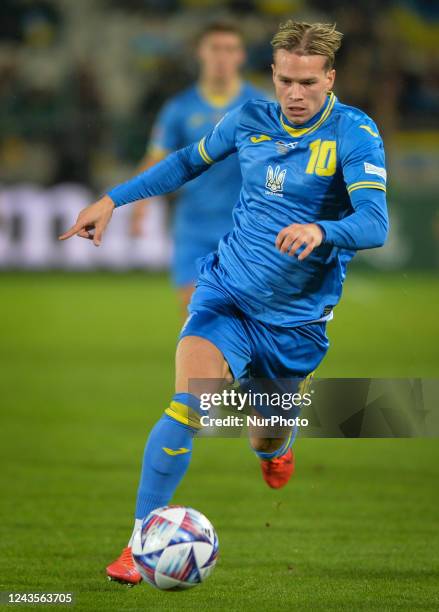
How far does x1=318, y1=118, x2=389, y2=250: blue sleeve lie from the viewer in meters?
4.25

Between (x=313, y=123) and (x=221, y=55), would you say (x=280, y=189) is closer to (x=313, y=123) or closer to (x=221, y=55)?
(x=313, y=123)

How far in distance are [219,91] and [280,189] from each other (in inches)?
153

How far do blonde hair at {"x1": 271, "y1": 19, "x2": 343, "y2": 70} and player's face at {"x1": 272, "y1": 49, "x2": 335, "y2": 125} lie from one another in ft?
0.07

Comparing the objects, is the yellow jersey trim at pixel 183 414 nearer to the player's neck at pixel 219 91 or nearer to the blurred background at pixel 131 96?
the player's neck at pixel 219 91

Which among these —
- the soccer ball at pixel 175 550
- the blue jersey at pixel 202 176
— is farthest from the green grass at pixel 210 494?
the blue jersey at pixel 202 176

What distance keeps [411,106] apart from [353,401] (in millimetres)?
16558

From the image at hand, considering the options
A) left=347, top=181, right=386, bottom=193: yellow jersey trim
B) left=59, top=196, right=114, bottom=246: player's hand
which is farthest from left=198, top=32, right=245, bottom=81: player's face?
left=347, top=181, right=386, bottom=193: yellow jersey trim

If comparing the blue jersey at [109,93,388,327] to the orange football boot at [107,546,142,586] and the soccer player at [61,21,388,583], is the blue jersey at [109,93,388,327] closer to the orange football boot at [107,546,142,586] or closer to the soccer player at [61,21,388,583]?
the soccer player at [61,21,388,583]

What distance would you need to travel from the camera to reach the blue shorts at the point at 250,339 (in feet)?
15.7

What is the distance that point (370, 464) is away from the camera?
296 inches

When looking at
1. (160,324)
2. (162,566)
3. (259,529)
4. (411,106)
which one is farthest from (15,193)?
(162,566)

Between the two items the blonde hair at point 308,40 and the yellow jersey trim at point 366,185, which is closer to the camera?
the yellow jersey trim at point 366,185

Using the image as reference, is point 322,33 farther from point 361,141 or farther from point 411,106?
point 411,106

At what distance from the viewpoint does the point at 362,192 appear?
4418 mm
